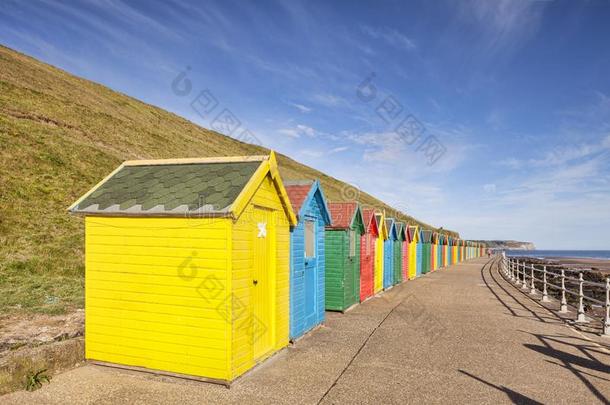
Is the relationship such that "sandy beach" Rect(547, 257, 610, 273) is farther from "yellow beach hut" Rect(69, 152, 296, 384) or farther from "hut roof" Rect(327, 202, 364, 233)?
"yellow beach hut" Rect(69, 152, 296, 384)

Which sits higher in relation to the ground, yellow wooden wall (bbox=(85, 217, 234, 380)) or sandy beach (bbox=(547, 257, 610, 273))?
yellow wooden wall (bbox=(85, 217, 234, 380))

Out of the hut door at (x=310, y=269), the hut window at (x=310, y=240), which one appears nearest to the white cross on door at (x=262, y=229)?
the hut door at (x=310, y=269)

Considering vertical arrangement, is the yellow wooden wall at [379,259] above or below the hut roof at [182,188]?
below

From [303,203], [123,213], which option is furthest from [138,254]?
[303,203]

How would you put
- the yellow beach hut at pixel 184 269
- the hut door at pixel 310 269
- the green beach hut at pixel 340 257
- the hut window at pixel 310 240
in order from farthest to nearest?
the green beach hut at pixel 340 257 → the hut window at pixel 310 240 → the hut door at pixel 310 269 → the yellow beach hut at pixel 184 269

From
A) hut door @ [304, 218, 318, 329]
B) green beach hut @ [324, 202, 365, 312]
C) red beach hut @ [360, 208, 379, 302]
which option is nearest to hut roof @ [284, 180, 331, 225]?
hut door @ [304, 218, 318, 329]

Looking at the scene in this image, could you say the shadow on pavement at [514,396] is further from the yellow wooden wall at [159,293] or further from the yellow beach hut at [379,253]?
the yellow beach hut at [379,253]

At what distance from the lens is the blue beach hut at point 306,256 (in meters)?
9.24

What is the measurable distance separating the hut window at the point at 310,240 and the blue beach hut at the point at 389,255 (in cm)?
955

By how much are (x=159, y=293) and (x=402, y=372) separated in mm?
4037

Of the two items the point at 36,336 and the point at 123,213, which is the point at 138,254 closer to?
the point at 123,213

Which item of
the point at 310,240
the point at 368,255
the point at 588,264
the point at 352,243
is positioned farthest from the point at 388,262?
the point at 588,264

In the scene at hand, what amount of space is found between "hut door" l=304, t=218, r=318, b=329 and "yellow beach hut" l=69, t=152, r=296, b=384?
2.20 meters

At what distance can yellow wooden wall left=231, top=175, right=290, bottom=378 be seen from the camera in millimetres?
6543
